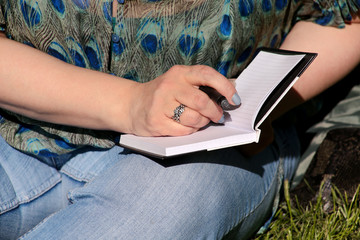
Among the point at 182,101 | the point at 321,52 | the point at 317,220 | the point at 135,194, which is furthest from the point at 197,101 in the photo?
the point at 317,220

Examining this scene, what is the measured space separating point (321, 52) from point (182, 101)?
62cm

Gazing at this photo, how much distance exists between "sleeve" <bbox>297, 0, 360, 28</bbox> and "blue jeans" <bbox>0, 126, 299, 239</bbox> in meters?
0.46

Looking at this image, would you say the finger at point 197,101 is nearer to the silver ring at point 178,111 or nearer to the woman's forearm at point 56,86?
the silver ring at point 178,111

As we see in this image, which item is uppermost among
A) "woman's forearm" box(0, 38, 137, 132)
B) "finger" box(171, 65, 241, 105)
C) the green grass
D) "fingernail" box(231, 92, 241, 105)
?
"finger" box(171, 65, 241, 105)

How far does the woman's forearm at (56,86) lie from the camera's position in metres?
1.31

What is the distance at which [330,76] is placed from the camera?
1.63 metres

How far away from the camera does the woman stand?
127cm

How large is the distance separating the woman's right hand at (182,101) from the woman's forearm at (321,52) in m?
0.44

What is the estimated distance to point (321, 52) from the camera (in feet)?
5.23

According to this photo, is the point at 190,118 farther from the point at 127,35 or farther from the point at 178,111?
the point at 127,35

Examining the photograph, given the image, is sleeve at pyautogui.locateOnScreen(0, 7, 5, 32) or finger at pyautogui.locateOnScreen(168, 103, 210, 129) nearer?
finger at pyautogui.locateOnScreen(168, 103, 210, 129)

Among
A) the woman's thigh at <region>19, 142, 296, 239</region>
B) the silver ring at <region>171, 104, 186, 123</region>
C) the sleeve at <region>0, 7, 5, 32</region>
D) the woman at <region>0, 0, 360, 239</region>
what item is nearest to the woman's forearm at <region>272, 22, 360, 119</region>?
the woman at <region>0, 0, 360, 239</region>

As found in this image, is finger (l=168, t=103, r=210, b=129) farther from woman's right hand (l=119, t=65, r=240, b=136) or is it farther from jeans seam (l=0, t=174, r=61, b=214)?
jeans seam (l=0, t=174, r=61, b=214)

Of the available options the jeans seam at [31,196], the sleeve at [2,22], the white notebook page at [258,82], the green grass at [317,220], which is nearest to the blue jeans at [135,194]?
the jeans seam at [31,196]
